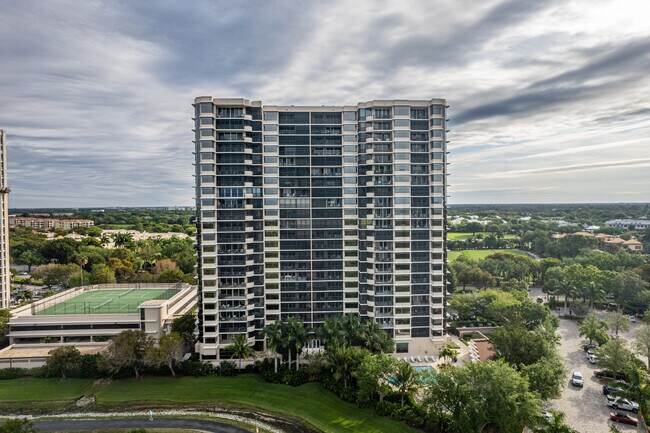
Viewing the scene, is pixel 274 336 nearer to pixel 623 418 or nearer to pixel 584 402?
pixel 584 402

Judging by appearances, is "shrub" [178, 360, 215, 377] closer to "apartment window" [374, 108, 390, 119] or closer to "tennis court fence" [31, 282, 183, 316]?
"tennis court fence" [31, 282, 183, 316]

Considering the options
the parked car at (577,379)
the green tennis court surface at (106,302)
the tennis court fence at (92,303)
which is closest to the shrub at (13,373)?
the green tennis court surface at (106,302)

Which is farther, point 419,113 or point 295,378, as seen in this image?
point 419,113

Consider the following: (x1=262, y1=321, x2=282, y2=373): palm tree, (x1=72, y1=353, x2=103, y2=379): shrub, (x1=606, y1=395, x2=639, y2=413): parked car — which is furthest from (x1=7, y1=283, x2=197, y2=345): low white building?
(x1=606, y1=395, x2=639, y2=413): parked car

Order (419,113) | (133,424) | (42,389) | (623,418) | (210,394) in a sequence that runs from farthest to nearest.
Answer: (419,113), (42,389), (210,394), (133,424), (623,418)

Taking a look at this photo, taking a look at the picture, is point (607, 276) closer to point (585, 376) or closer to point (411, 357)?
point (585, 376)

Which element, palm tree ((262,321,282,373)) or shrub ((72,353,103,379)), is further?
shrub ((72,353,103,379))

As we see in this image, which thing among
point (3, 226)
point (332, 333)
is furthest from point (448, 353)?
point (3, 226)
